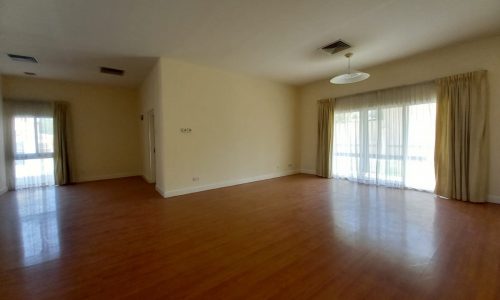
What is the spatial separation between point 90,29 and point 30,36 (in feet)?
3.43

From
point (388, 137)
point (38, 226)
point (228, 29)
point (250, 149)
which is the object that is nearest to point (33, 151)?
point (38, 226)

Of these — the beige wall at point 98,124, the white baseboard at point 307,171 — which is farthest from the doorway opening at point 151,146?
the white baseboard at point 307,171

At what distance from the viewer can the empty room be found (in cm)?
193

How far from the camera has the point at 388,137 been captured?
15.4 feet

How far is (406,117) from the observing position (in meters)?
4.43

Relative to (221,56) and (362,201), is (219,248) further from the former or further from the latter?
(221,56)

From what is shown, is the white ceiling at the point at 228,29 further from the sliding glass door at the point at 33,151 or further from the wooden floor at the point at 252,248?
the wooden floor at the point at 252,248

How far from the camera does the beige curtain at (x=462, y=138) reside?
11.7 ft

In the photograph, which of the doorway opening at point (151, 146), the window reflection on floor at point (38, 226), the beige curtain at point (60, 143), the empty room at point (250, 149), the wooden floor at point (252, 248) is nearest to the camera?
the wooden floor at point (252, 248)

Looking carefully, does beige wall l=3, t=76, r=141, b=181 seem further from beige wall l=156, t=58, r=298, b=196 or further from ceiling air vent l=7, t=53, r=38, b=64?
beige wall l=156, t=58, r=298, b=196

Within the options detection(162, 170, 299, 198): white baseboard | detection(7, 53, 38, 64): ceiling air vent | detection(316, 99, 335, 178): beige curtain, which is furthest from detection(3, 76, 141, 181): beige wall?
detection(316, 99, 335, 178): beige curtain

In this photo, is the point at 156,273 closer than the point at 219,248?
Yes

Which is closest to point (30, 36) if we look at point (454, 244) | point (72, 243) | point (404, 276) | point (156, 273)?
point (72, 243)

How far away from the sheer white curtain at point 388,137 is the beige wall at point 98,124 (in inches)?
248
